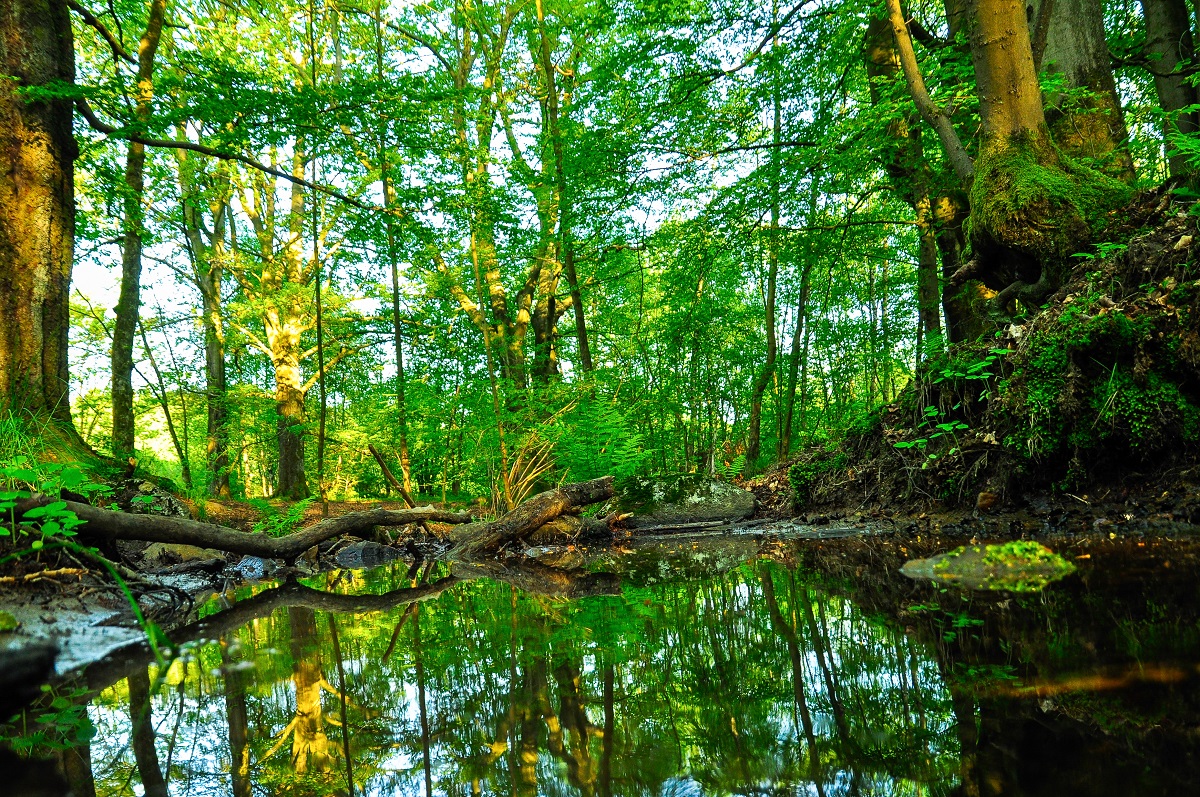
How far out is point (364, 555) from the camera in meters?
6.75

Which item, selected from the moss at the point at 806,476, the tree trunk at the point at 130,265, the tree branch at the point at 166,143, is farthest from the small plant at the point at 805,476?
the tree trunk at the point at 130,265

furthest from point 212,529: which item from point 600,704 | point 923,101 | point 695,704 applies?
point 923,101

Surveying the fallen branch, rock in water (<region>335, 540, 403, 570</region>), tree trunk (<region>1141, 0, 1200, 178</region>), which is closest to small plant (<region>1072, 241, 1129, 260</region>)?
tree trunk (<region>1141, 0, 1200, 178</region>)

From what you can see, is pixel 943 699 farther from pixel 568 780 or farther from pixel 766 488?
pixel 766 488

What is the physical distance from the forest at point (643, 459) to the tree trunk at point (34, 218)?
0.03 meters

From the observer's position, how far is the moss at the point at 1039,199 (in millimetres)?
4695

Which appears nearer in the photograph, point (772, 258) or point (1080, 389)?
point (1080, 389)

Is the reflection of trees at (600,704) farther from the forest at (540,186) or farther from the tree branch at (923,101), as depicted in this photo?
the tree branch at (923,101)

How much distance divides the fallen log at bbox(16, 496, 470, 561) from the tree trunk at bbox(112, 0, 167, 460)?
11.8 ft

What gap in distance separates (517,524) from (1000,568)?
462cm

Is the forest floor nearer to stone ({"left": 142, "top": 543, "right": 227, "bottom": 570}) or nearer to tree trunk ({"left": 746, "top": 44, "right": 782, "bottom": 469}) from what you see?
stone ({"left": 142, "top": 543, "right": 227, "bottom": 570})

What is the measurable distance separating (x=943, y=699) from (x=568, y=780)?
84cm

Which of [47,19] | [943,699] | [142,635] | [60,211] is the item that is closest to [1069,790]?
[943,699]

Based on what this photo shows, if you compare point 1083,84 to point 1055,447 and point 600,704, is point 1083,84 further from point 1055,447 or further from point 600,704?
point 600,704
